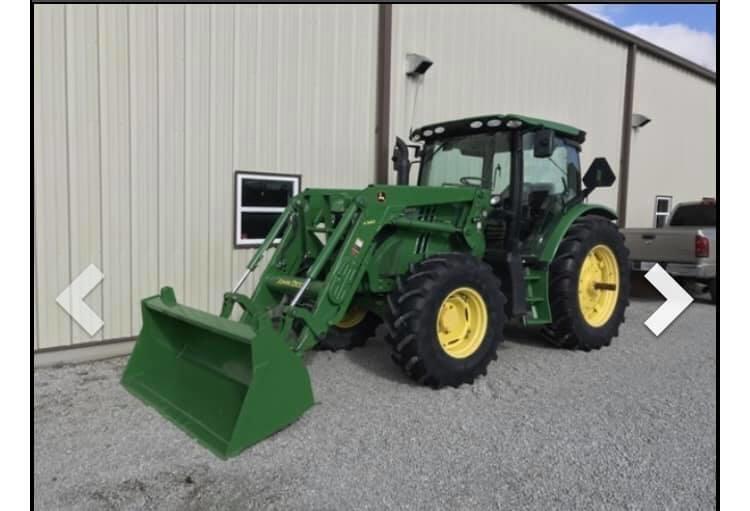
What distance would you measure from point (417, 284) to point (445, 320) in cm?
48

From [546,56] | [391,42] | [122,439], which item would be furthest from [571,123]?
[122,439]

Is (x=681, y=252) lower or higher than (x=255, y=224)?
lower

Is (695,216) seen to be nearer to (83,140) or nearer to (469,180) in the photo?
(469,180)

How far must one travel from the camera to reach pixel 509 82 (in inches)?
345

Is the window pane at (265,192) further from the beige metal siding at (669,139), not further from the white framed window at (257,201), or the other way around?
the beige metal siding at (669,139)

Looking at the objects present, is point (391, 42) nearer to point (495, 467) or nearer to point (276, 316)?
point (276, 316)

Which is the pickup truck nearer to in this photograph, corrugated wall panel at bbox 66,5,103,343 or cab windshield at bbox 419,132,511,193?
cab windshield at bbox 419,132,511,193

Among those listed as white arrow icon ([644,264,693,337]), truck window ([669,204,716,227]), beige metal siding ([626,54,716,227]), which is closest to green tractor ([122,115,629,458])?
white arrow icon ([644,264,693,337])

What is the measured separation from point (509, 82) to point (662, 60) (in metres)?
5.41

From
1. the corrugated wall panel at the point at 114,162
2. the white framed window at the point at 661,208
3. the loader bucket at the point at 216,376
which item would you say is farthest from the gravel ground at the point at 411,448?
the white framed window at the point at 661,208

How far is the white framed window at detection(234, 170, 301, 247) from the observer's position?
596 cm

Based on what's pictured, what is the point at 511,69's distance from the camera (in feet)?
28.7

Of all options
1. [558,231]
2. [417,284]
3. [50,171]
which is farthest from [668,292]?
[50,171]

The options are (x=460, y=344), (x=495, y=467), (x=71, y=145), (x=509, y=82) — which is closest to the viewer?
(x=495, y=467)
